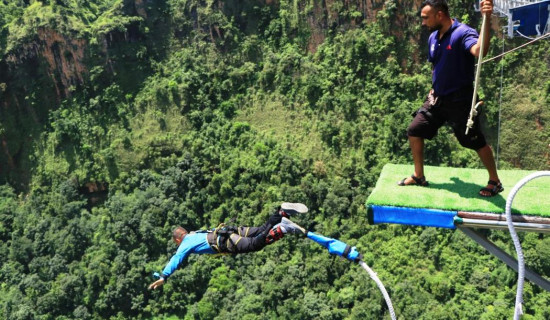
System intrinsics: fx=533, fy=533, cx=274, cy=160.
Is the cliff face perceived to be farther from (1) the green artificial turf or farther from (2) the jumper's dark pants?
(1) the green artificial turf

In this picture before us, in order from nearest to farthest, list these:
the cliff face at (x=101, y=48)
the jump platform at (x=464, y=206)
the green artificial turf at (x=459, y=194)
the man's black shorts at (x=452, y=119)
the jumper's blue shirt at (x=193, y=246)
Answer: the jump platform at (x=464, y=206) < the green artificial turf at (x=459, y=194) < the man's black shorts at (x=452, y=119) < the jumper's blue shirt at (x=193, y=246) < the cliff face at (x=101, y=48)

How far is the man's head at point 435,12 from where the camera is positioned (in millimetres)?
5285

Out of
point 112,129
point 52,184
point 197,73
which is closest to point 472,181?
point 197,73

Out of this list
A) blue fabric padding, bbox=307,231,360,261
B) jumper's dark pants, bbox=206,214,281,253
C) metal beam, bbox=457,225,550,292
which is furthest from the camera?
jumper's dark pants, bbox=206,214,281,253

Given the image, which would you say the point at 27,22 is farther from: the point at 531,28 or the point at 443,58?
the point at 443,58

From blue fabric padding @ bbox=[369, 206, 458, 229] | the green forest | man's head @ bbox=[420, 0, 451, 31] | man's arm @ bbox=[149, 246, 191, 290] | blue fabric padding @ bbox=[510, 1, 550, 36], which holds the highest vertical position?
man's head @ bbox=[420, 0, 451, 31]

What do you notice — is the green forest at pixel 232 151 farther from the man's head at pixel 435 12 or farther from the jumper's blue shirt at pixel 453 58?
the man's head at pixel 435 12

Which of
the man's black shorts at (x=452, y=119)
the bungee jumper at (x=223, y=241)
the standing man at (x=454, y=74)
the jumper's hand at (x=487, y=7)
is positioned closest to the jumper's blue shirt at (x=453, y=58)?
the standing man at (x=454, y=74)

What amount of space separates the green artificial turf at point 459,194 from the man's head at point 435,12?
1797 mm

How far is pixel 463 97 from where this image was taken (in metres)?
5.43

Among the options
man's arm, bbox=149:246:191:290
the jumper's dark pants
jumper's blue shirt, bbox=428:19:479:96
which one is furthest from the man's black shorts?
man's arm, bbox=149:246:191:290

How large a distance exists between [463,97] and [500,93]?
17.5 meters

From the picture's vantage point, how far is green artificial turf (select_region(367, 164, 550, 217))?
5336 mm

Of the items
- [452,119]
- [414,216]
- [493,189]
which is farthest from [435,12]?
[414,216]
